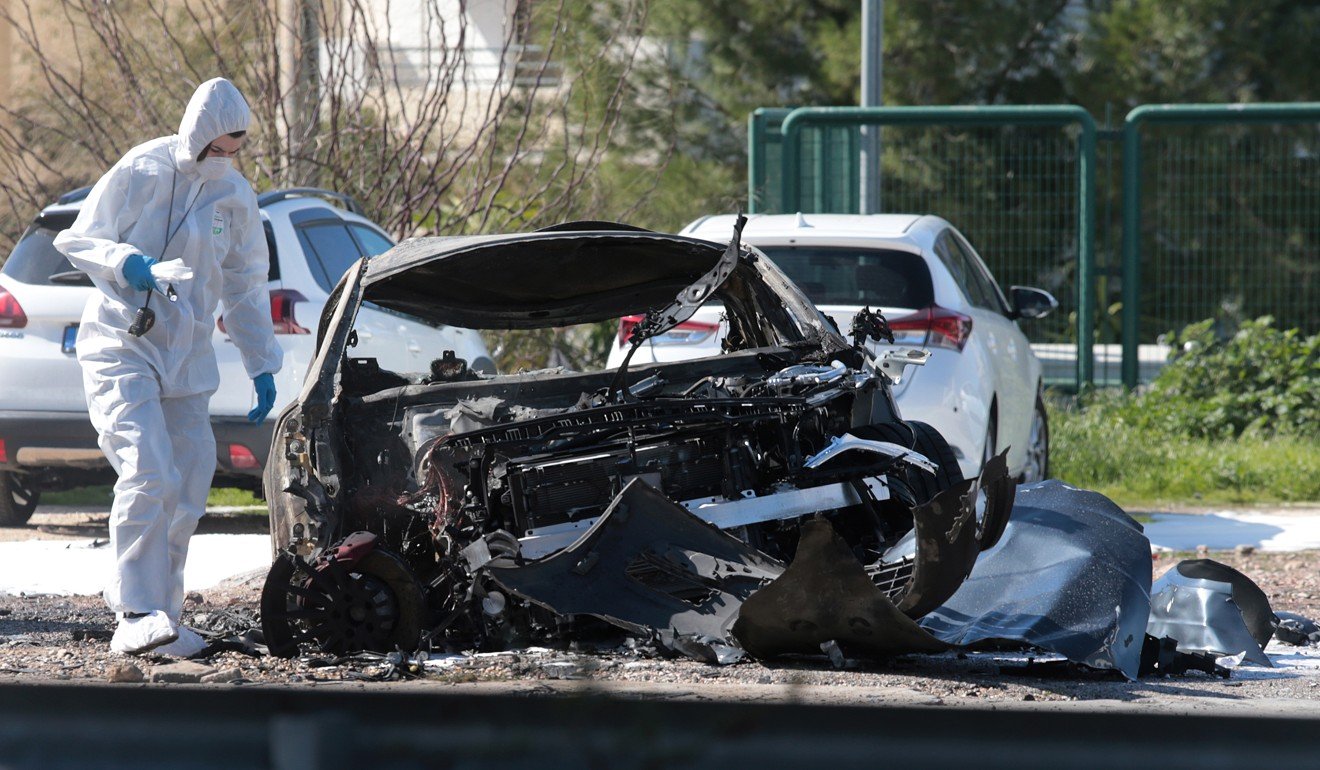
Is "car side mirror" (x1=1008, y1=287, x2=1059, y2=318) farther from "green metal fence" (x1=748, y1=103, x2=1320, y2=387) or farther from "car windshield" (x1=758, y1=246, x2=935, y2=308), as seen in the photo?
"green metal fence" (x1=748, y1=103, x2=1320, y2=387)

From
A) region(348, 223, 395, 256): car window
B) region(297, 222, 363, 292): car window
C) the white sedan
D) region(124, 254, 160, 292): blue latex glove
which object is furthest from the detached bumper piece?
region(348, 223, 395, 256): car window

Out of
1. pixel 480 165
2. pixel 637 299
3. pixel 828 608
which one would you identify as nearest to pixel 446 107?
pixel 480 165

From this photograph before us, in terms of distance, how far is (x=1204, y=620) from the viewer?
537cm

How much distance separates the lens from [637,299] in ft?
20.8

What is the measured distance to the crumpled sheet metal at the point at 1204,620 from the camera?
17.4 feet

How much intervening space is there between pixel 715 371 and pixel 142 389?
189 centimetres

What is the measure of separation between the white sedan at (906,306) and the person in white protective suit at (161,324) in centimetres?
217

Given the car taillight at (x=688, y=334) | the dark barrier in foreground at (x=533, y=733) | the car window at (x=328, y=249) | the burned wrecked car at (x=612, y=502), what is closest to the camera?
the dark barrier in foreground at (x=533, y=733)

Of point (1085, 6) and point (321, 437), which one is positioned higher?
point (1085, 6)

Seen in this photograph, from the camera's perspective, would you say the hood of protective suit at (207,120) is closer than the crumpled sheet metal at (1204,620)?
No

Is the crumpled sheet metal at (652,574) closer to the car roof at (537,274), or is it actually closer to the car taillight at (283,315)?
the car roof at (537,274)

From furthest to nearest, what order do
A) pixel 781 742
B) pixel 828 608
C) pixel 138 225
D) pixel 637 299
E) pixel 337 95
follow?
pixel 337 95
pixel 637 299
pixel 138 225
pixel 828 608
pixel 781 742

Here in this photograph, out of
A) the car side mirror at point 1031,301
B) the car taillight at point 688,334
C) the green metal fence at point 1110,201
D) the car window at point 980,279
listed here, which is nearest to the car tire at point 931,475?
the car taillight at point 688,334

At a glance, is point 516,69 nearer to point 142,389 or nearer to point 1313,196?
point 1313,196
